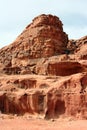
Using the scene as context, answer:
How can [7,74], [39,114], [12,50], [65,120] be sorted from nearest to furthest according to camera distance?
1. [65,120]
2. [39,114]
3. [7,74]
4. [12,50]

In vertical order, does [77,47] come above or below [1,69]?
above

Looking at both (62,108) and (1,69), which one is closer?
(62,108)

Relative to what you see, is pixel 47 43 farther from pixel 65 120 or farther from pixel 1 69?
pixel 65 120

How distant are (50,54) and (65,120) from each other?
662 inches

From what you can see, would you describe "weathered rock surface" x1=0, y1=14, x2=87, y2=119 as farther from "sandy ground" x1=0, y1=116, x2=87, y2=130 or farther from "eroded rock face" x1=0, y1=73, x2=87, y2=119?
"sandy ground" x1=0, y1=116, x2=87, y2=130

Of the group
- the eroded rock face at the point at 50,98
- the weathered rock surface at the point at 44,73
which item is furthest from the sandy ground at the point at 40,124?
the weathered rock surface at the point at 44,73

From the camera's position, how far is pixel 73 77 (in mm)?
32750

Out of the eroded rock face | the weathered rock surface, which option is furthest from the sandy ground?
the weathered rock surface

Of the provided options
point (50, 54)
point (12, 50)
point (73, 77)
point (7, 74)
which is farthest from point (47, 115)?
point (12, 50)

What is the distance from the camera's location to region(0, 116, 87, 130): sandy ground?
2589cm

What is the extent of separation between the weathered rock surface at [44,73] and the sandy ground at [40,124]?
5.53 ft

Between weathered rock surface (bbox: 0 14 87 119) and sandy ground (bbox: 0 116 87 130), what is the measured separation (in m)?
1.69

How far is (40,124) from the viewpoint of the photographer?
27.9 metres

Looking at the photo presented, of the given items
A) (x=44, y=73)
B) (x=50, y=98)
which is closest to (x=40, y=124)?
(x=50, y=98)
